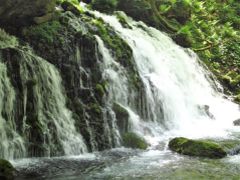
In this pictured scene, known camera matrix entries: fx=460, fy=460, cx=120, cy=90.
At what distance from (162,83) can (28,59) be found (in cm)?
635

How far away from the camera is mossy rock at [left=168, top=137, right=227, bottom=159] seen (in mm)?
12258

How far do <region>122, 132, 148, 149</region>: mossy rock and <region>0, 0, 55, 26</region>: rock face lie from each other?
5.01 m

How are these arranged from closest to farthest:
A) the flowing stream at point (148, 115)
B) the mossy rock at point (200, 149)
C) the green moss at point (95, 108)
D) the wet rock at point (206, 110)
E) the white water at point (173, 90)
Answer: the flowing stream at point (148, 115) → the mossy rock at point (200, 149) → the green moss at point (95, 108) → the white water at point (173, 90) → the wet rock at point (206, 110)

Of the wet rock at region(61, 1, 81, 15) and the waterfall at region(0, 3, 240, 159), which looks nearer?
the waterfall at region(0, 3, 240, 159)

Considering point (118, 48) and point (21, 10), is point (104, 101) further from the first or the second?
point (21, 10)

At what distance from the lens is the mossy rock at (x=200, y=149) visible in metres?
12.3

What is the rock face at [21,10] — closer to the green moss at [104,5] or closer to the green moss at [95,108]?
the green moss at [95,108]

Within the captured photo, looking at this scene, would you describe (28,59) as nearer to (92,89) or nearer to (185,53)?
(92,89)

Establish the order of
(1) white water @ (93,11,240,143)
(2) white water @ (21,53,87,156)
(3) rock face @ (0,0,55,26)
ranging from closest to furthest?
A: (2) white water @ (21,53,87,156) < (3) rock face @ (0,0,55,26) < (1) white water @ (93,11,240,143)

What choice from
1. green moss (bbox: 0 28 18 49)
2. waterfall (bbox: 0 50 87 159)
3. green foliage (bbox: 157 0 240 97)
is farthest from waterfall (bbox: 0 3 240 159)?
green foliage (bbox: 157 0 240 97)

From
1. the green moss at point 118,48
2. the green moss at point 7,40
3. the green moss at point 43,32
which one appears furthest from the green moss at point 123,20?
the green moss at point 7,40

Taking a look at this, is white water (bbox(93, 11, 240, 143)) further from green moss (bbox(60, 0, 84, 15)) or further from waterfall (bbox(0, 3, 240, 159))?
green moss (bbox(60, 0, 84, 15))

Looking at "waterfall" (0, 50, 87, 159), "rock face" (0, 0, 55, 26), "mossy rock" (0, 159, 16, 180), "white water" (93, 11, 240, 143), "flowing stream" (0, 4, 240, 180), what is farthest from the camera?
"white water" (93, 11, 240, 143)

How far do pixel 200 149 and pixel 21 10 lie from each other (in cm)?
701
